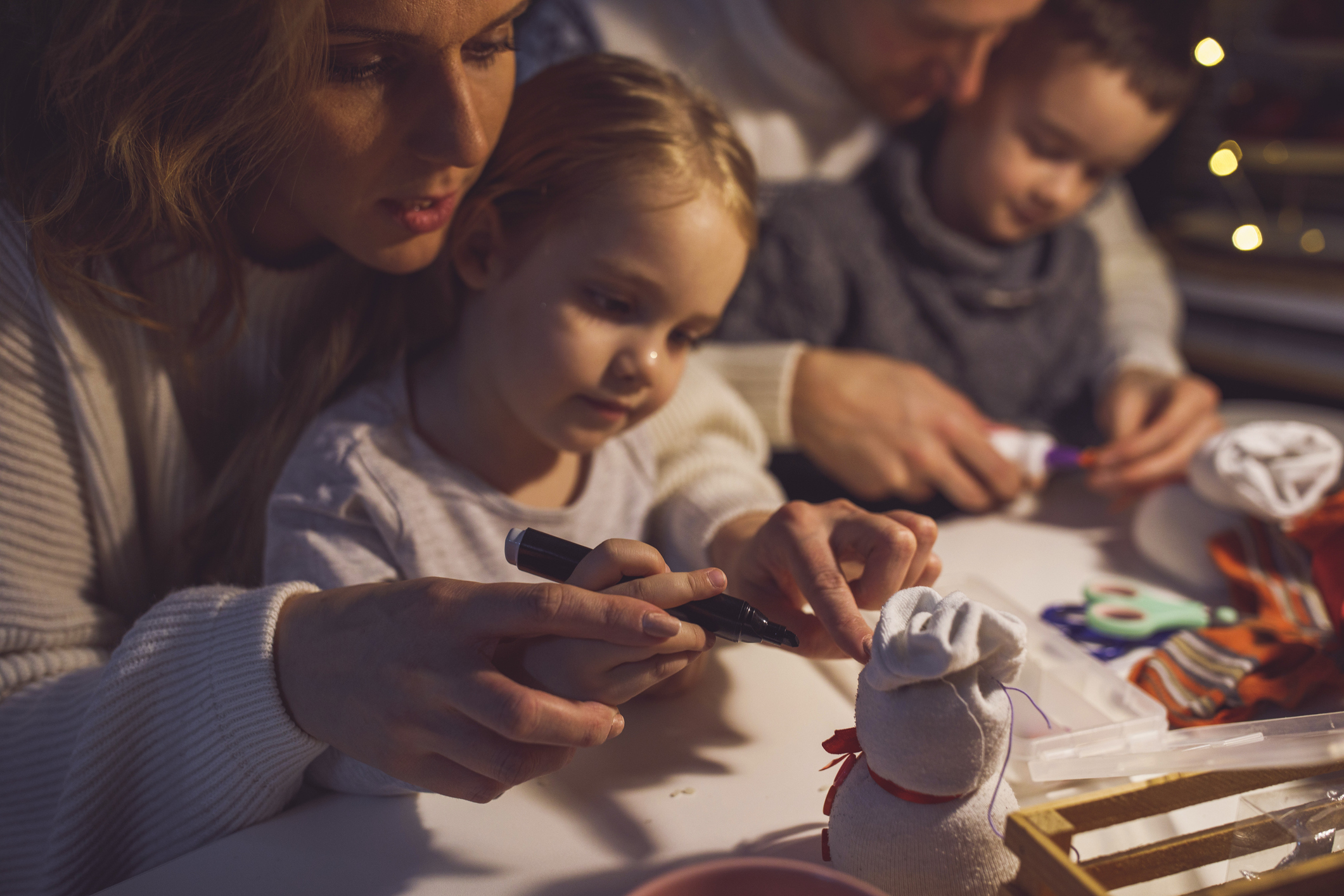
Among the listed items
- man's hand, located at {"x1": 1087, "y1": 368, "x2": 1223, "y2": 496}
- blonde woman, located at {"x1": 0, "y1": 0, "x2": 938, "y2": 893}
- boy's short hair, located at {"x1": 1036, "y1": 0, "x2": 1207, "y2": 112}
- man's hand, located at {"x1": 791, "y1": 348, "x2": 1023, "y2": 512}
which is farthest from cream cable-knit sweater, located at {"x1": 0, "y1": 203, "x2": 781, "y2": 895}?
boy's short hair, located at {"x1": 1036, "y1": 0, "x2": 1207, "y2": 112}

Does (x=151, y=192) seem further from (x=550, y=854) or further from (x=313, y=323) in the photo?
(x=550, y=854)

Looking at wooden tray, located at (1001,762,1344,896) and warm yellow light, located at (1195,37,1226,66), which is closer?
wooden tray, located at (1001,762,1344,896)

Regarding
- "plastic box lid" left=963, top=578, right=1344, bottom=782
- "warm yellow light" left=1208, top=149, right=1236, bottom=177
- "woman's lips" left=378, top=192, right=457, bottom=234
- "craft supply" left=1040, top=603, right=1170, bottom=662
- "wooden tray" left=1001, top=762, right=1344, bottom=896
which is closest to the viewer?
"wooden tray" left=1001, top=762, right=1344, bottom=896

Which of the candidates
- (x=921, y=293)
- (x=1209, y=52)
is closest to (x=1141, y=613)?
(x=921, y=293)

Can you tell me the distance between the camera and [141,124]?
50 cm

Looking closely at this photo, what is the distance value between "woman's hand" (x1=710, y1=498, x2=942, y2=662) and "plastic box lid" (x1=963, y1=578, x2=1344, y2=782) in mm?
82

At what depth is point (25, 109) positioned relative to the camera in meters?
0.54

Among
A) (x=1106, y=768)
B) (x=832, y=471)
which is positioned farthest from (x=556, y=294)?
(x=832, y=471)

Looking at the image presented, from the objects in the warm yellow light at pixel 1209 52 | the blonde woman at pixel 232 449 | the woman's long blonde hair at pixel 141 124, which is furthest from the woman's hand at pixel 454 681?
the warm yellow light at pixel 1209 52

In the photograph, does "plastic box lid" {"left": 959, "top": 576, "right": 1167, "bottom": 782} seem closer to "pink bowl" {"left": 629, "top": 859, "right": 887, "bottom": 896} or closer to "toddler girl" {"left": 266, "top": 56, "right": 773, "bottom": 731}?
"pink bowl" {"left": 629, "top": 859, "right": 887, "bottom": 896}

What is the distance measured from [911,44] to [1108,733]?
2.68 ft

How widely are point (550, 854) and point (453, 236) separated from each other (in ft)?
1.34

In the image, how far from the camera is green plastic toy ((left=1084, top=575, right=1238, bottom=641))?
0.72 m

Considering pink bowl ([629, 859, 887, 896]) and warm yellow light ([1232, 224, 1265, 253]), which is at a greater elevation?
pink bowl ([629, 859, 887, 896])
